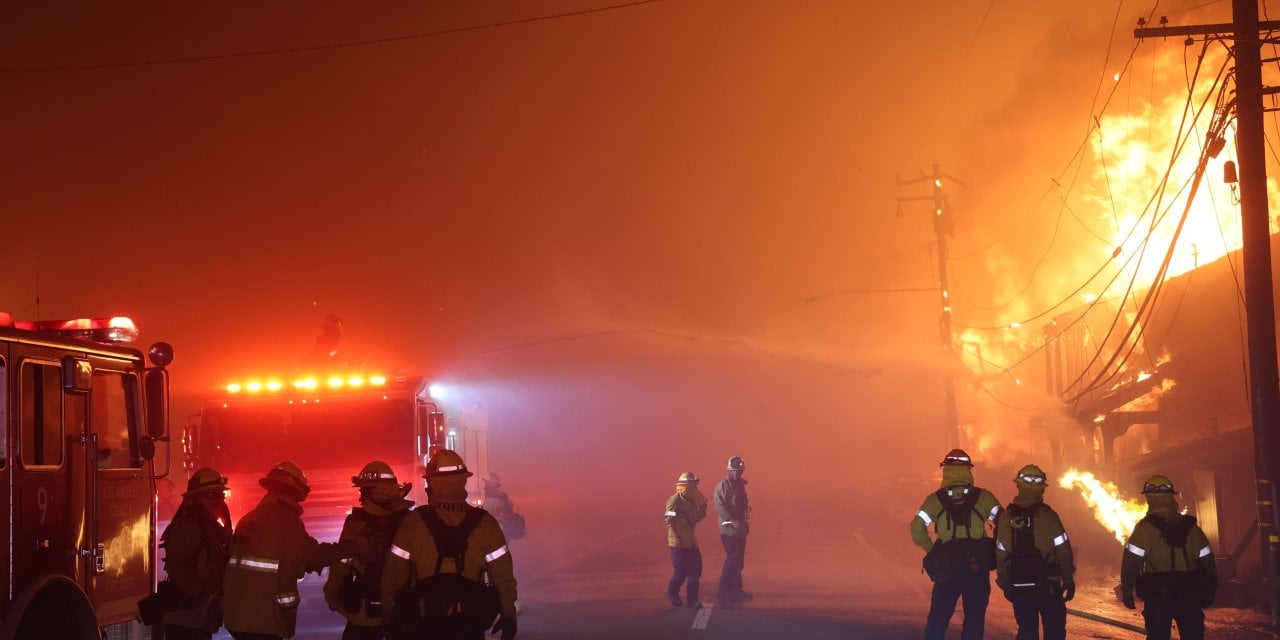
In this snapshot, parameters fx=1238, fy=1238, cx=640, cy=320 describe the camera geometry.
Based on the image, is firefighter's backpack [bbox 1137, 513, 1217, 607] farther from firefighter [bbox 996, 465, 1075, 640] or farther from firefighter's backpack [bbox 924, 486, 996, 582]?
firefighter's backpack [bbox 924, 486, 996, 582]

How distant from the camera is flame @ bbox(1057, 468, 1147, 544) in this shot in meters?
22.3

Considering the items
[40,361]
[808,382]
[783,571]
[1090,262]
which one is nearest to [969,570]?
[40,361]

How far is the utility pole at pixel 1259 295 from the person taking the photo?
13.6m

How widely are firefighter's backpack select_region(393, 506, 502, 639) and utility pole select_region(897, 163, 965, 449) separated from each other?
32.2m

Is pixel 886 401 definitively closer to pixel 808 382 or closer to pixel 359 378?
pixel 808 382

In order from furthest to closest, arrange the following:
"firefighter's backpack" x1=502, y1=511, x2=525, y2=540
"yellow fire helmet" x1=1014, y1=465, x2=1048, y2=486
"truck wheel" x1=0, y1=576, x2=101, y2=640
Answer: "firefighter's backpack" x1=502, y1=511, x2=525, y2=540
"yellow fire helmet" x1=1014, y1=465, x2=1048, y2=486
"truck wheel" x1=0, y1=576, x2=101, y2=640

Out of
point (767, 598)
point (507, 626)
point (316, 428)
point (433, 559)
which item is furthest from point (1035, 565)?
point (316, 428)

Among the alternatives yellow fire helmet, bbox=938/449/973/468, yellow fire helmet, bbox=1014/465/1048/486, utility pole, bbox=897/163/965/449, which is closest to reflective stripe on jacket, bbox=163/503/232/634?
yellow fire helmet, bbox=938/449/973/468

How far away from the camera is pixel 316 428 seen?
14062 millimetres

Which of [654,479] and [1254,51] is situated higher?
[1254,51]

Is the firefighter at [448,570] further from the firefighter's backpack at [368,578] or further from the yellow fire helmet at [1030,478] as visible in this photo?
the yellow fire helmet at [1030,478]

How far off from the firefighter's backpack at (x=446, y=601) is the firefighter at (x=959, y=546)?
4.61 meters

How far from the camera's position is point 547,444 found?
68062 millimetres

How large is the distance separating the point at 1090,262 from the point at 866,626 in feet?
87.6
